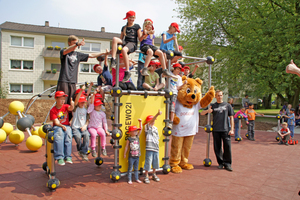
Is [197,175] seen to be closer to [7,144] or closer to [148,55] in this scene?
[148,55]

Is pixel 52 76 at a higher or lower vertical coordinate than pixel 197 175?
higher

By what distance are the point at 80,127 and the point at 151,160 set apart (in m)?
1.74

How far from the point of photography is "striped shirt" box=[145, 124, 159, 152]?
17.1ft

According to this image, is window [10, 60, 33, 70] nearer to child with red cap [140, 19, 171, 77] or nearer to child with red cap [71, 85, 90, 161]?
child with red cap [71, 85, 90, 161]

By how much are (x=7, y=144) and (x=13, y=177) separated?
4.69 m

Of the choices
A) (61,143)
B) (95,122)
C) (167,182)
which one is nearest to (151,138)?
(167,182)

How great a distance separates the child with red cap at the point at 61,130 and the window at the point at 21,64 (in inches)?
1062

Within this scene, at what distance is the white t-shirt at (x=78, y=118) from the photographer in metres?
5.00

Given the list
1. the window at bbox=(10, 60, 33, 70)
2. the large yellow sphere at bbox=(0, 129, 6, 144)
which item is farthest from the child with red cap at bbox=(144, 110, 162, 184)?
the window at bbox=(10, 60, 33, 70)

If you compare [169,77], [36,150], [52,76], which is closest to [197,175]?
[169,77]

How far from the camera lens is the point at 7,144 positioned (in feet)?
30.3

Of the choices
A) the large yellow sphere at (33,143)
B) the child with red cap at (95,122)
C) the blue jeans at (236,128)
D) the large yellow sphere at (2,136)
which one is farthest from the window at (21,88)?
the child with red cap at (95,122)

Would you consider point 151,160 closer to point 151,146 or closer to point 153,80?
point 151,146

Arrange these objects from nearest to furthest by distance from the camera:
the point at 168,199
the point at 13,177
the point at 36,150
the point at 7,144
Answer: the point at 168,199
the point at 13,177
the point at 36,150
the point at 7,144
